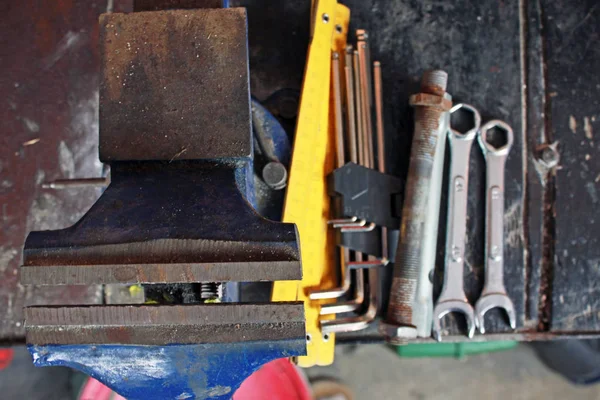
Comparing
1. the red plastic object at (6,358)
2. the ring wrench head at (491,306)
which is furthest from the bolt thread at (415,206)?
the red plastic object at (6,358)

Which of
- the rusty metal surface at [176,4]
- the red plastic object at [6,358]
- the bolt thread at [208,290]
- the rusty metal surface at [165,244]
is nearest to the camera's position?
the rusty metal surface at [165,244]

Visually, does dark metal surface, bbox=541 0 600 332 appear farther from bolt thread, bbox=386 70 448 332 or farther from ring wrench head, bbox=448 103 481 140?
bolt thread, bbox=386 70 448 332

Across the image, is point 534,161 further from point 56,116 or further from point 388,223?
point 56,116

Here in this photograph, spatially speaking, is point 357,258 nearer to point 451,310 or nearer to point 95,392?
point 451,310

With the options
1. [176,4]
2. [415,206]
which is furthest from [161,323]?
[415,206]

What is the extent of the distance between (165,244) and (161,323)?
0.33 ft

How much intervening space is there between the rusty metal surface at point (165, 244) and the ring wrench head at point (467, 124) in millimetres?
651

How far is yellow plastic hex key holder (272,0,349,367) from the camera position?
113 centimetres

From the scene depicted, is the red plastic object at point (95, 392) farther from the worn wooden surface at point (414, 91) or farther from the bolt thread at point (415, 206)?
the bolt thread at point (415, 206)

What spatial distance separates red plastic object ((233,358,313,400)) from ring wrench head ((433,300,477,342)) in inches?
16.1

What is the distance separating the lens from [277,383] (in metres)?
1.42

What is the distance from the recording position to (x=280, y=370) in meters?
1.41

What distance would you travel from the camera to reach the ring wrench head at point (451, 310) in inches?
47.0

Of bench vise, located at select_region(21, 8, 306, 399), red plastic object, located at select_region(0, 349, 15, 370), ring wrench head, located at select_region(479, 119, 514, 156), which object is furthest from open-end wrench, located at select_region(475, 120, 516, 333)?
red plastic object, located at select_region(0, 349, 15, 370)
